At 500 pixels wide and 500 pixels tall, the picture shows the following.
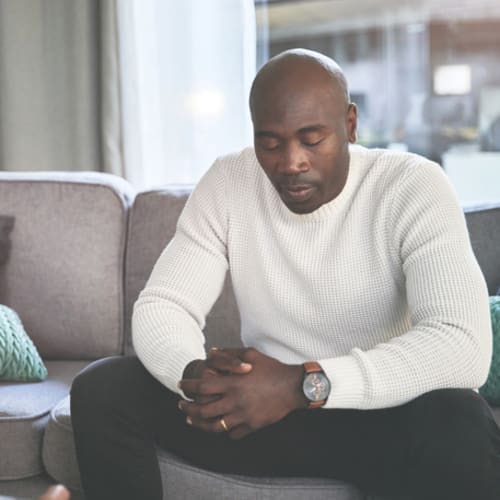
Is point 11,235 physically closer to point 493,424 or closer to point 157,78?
point 157,78

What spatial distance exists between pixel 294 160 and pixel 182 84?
5.13 feet

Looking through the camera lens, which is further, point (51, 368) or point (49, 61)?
point (49, 61)

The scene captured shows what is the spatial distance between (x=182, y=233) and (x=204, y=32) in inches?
54.2

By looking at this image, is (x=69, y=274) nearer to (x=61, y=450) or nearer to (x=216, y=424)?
(x=61, y=450)

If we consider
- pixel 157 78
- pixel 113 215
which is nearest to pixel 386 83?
pixel 157 78

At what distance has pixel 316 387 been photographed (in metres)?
1.33

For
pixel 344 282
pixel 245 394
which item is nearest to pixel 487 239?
pixel 344 282

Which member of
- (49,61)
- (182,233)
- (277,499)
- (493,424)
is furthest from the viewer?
(49,61)

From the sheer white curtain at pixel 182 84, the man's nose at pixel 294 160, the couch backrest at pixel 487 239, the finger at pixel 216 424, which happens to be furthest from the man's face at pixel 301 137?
the sheer white curtain at pixel 182 84

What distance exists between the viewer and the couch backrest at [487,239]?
204cm

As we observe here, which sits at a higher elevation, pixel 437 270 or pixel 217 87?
pixel 217 87

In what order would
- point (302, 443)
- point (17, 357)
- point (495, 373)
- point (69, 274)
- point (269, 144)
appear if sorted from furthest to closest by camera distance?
point (69, 274), point (17, 357), point (495, 373), point (269, 144), point (302, 443)

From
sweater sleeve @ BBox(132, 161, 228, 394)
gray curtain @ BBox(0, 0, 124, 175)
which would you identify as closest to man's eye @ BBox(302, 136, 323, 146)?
sweater sleeve @ BBox(132, 161, 228, 394)

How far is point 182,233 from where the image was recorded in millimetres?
1729
